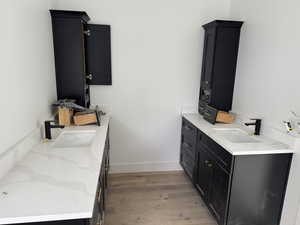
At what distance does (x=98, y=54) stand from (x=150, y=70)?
2.39 feet

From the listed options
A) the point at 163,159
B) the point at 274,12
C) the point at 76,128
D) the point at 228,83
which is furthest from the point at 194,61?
the point at 76,128

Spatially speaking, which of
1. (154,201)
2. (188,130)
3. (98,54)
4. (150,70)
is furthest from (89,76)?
(154,201)

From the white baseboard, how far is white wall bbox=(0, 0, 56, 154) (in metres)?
1.40

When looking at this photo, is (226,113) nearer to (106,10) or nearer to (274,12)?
(274,12)

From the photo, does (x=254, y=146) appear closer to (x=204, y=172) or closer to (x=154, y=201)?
(x=204, y=172)

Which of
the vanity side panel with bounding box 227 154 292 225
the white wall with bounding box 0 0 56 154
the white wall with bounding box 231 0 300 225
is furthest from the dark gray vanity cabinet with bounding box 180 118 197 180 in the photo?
the white wall with bounding box 0 0 56 154

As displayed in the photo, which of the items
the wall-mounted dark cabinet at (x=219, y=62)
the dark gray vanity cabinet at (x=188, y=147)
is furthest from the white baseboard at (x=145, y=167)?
the wall-mounted dark cabinet at (x=219, y=62)

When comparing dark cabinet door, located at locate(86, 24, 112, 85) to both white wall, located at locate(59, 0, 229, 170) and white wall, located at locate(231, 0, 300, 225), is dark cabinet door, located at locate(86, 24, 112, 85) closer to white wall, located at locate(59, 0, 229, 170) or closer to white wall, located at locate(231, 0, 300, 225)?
white wall, located at locate(59, 0, 229, 170)

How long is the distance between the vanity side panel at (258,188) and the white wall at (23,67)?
5.64 ft

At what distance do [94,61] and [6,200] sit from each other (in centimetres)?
200

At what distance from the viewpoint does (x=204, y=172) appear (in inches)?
87.0

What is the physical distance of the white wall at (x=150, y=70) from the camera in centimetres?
260

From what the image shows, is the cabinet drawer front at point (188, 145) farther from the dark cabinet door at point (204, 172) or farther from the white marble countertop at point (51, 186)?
the white marble countertop at point (51, 186)

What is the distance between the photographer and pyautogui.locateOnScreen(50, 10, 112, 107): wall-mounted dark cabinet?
225 cm
